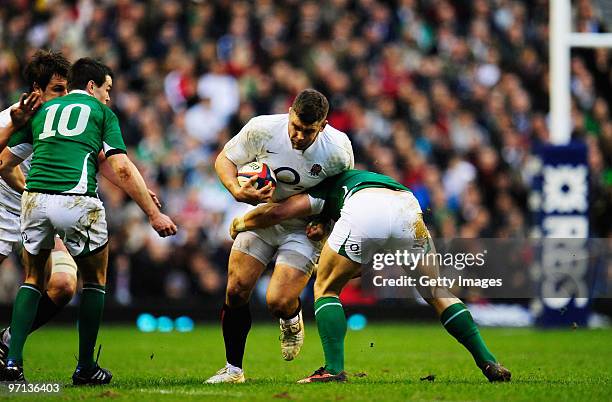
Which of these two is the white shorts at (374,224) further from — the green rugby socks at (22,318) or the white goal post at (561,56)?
the white goal post at (561,56)

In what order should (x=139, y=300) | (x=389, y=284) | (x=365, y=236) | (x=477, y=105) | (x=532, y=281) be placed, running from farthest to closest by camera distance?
1. (x=477, y=105)
2. (x=139, y=300)
3. (x=532, y=281)
4. (x=389, y=284)
5. (x=365, y=236)

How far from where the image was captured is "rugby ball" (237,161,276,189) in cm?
847

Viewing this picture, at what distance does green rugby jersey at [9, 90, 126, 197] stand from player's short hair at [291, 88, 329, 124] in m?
1.27

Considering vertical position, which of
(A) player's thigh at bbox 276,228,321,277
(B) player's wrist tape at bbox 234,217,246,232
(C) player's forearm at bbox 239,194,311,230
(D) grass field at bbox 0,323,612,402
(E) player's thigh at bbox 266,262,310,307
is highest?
(C) player's forearm at bbox 239,194,311,230

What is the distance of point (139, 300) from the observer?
16625 mm

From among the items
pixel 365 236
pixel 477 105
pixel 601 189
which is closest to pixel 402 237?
pixel 365 236

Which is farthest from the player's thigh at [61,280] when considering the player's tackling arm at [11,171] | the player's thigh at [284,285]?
the player's thigh at [284,285]

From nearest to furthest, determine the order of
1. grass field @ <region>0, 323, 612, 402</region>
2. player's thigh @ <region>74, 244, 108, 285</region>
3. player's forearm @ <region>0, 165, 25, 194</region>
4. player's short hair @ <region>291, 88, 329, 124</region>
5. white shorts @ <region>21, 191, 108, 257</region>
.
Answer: grass field @ <region>0, 323, 612, 402</region> → white shorts @ <region>21, 191, 108, 257</region> → player's short hair @ <region>291, 88, 329, 124</region> → player's thigh @ <region>74, 244, 108, 285</region> → player's forearm @ <region>0, 165, 25, 194</region>

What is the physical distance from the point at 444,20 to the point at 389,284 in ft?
34.4

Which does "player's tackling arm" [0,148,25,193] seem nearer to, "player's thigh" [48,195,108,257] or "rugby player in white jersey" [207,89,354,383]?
"player's thigh" [48,195,108,257]

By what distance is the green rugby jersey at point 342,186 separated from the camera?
8.55 meters

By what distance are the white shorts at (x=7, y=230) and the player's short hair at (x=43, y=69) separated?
1.10 m

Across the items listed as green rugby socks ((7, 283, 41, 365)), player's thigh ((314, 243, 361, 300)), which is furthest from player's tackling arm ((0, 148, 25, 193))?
player's thigh ((314, 243, 361, 300))

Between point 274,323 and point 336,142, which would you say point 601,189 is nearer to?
point 274,323
